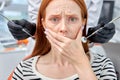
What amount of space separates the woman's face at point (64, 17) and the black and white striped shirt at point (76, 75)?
0.60 feet

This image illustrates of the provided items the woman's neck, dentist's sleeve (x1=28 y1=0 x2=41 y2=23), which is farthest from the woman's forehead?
dentist's sleeve (x1=28 y1=0 x2=41 y2=23)

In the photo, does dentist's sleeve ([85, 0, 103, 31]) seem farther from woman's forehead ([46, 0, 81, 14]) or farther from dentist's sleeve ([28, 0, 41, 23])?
woman's forehead ([46, 0, 81, 14])

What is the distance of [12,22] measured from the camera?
106 cm

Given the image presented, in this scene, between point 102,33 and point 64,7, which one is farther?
point 102,33

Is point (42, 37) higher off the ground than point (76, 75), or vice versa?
point (42, 37)

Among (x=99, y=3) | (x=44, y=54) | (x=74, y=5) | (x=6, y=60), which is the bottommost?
(x=44, y=54)

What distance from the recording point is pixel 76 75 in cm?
92

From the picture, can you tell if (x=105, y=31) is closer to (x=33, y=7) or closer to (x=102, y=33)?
(x=102, y=33)

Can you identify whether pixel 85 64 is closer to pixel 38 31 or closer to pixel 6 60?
pixel 38 31

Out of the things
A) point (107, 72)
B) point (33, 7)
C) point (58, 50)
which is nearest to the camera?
point (58, 50)

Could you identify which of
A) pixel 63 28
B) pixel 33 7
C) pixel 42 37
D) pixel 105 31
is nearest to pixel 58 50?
pixel 63 28

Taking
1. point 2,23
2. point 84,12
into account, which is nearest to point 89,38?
point 84,12

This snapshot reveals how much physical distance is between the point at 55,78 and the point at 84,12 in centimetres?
28

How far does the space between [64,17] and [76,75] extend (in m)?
0.23
